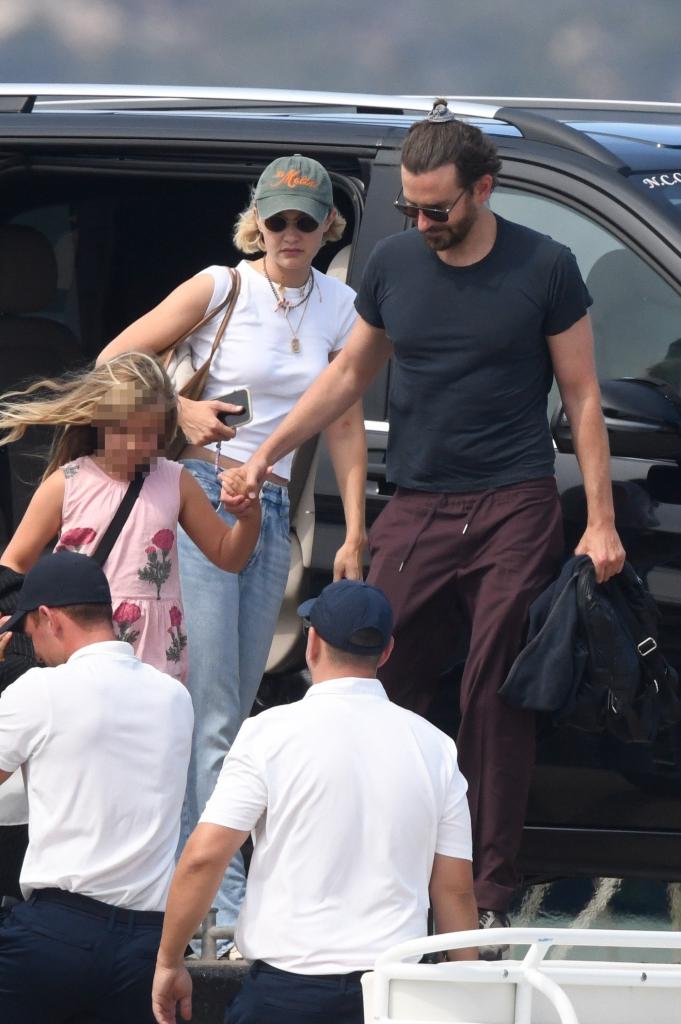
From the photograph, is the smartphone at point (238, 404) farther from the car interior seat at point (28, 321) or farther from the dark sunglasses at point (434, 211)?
the car interior seat at point (28, 321)

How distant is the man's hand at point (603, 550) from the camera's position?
12.0 ft

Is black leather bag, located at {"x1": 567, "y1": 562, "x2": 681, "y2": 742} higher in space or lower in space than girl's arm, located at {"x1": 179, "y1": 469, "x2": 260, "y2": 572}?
lower

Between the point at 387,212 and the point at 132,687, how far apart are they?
1.55m

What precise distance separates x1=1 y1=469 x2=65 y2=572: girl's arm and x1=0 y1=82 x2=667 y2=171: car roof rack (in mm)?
1394

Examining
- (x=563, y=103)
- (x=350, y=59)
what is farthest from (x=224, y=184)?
(x=350, y=59)

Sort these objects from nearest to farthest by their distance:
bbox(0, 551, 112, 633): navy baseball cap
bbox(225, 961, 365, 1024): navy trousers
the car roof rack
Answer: bbox(225, 961, 365, 1024): navy trousers, bbox(0, 551, 112, 633): navy baseball cap, the car roof rack

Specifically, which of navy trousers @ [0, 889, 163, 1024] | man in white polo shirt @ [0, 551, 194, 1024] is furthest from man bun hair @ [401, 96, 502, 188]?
navy trousers @ [0, 889, 163, 1024]

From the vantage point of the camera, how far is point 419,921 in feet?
9.63

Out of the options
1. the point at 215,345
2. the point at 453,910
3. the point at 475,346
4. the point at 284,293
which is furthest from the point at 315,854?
the point at 284,293

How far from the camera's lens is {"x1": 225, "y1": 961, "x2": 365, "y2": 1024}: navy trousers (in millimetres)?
2861

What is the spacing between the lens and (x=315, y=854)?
9.41ft

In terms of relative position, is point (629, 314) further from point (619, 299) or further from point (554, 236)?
point (554, 236)

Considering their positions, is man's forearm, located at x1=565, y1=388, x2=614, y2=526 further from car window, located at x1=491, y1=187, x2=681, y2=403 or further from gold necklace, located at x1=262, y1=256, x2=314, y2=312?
gold necklace, located at x1=262, y1=256, x2=314, y2=312

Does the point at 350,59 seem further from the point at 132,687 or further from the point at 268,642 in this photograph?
the point at 132,687
